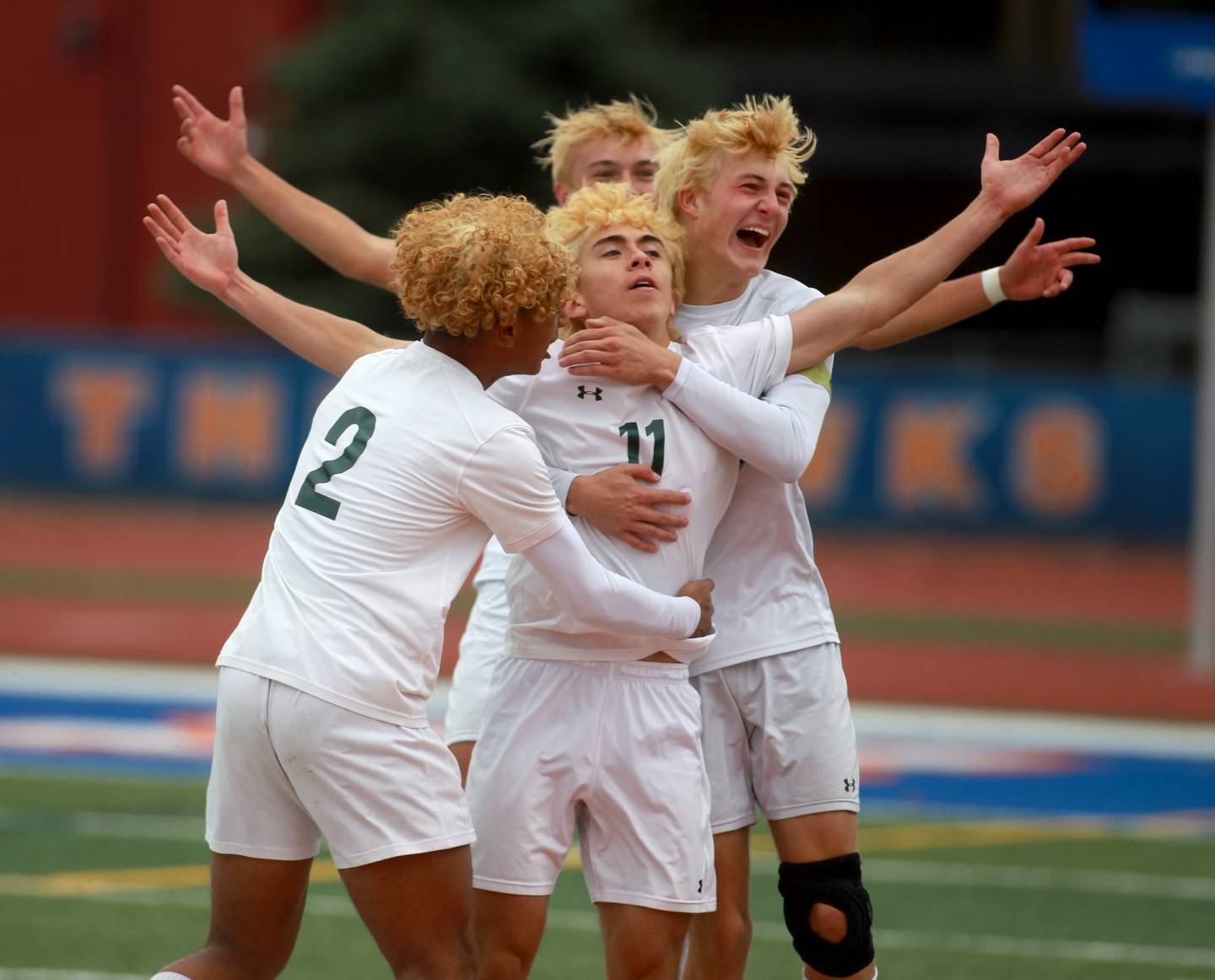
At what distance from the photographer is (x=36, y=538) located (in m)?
19.8

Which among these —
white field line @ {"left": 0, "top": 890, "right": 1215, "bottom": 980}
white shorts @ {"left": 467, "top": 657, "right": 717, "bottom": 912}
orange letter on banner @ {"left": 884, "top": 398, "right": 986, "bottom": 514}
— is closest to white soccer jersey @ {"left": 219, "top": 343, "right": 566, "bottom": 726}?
white shorts @ {"left": 467, "top": 657, "right": 717, "bottom": 912}

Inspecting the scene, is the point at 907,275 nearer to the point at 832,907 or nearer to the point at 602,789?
the point at 602,789

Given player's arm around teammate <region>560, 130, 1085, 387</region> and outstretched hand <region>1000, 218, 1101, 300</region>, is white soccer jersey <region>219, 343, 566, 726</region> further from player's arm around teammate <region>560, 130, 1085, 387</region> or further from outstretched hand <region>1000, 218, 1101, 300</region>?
outstretched hand <region>1000, 218, 1101, 300</region>

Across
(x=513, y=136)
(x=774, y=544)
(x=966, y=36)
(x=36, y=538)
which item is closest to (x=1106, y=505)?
(x=513, y=136)

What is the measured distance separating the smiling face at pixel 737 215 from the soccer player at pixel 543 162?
665 millimetres

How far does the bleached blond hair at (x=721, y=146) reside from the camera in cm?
461

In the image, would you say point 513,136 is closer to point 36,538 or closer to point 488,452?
point 36,538

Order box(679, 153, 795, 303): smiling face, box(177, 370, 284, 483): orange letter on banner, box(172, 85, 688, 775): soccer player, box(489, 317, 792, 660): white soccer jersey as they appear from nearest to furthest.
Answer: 1. box(489, 317, 792, 660): white soccer jersey
2. box(679, 153, 795, 303): smiling face
3. box(172, 85, 688, 775): soccer player
4. box(177, 370, 284, 483): orange letter on banner

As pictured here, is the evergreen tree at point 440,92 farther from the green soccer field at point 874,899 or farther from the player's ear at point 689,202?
the player's ear at point 689,202

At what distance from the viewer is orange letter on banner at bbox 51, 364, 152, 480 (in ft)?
71.3

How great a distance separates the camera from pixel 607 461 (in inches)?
171

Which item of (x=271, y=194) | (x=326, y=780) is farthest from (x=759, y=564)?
(x=271, y=194)

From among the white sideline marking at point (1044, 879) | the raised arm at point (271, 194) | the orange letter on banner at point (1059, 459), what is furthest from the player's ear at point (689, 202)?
the orange letter on banner at point (1059, 459)

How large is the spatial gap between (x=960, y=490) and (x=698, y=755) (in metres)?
Answer: 16.0
